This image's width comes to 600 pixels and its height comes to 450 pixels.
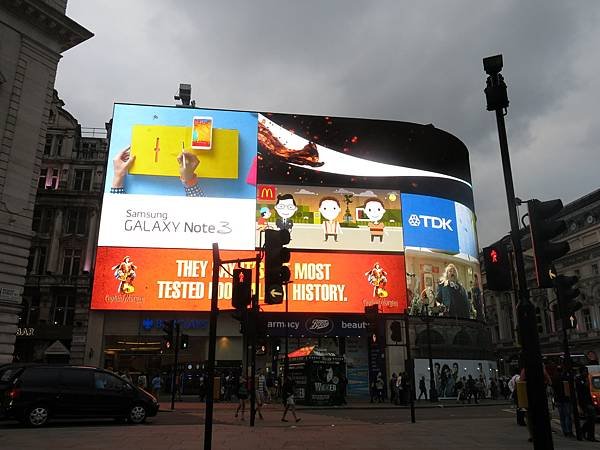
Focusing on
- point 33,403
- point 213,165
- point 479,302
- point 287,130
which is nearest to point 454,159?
point 479,302

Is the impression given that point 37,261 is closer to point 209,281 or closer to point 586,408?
point 209,281

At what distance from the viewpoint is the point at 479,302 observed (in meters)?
46.2

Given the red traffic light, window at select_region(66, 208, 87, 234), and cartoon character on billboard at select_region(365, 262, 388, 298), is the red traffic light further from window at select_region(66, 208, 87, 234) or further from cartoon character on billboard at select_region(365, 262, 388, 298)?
window at select_region(66, 208, 87, 234)

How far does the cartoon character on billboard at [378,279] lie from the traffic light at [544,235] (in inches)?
1341

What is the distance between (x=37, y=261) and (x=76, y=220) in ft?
14.8

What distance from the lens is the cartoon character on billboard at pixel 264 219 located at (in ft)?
132

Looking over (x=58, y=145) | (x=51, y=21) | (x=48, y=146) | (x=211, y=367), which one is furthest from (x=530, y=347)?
(x=48, y=146)

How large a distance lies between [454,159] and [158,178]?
26960 mm

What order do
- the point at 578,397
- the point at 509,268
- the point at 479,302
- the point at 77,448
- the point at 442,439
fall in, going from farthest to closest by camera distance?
the point at 479,302
the point at 578,397
the point at 442,439
the point at 77,448
the point at 509,268

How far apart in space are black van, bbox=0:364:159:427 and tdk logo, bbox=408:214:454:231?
100 ft

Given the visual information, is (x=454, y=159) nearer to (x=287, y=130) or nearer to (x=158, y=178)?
(x=287, y=130)

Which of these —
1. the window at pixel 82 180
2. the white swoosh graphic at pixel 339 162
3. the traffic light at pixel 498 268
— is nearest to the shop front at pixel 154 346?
the window at pixel 82 180

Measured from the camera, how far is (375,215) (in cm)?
4272

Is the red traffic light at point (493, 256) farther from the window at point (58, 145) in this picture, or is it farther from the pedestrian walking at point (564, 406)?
the window at point (58, 145)
